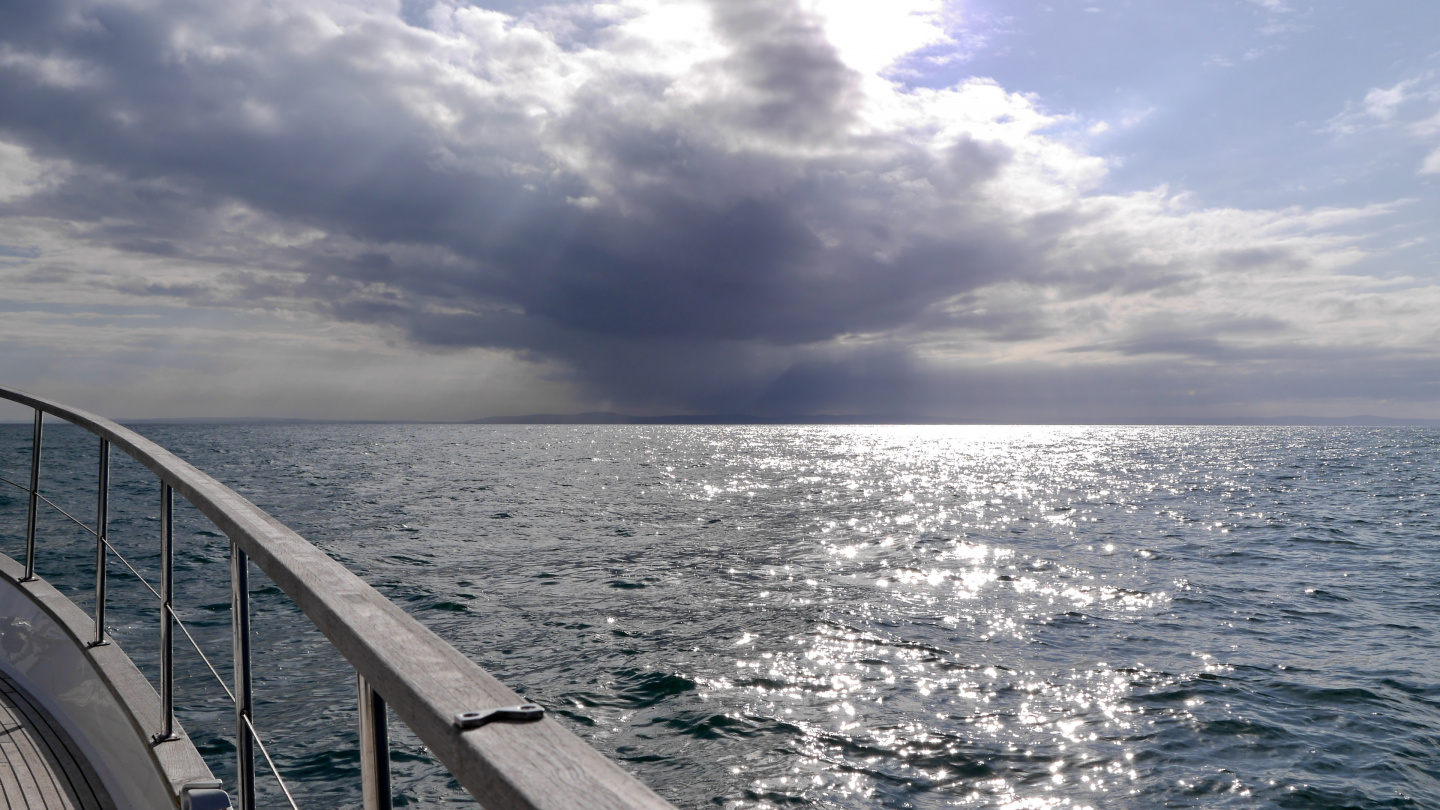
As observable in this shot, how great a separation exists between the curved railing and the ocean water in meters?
5.59

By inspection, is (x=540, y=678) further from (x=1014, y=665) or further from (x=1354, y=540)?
(x=1354, y=540)

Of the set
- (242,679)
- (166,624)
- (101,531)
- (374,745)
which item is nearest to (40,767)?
(101,531)

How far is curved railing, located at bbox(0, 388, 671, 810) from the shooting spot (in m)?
0.82

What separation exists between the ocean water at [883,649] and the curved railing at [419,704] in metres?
5.59

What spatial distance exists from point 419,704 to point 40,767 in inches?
138

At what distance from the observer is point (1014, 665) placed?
1000 cm

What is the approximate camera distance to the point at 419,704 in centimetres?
97

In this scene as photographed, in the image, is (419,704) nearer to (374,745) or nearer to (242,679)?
(374,745)

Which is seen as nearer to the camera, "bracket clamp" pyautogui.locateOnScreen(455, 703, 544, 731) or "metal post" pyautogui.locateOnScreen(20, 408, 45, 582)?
"bracket clamp" pyautogui.locateOnScreen(455, 703, 544, 731)

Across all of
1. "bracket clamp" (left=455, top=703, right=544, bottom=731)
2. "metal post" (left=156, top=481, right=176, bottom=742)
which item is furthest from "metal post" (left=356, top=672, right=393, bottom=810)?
"metal post" (left=156, top=481, right=176, bottom=742)

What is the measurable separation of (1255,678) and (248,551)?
38.1ft

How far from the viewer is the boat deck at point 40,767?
9.77ft

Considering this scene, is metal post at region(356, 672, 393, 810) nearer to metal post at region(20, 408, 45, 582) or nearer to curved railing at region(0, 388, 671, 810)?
curved railing at region(0, 388, 671, 810)

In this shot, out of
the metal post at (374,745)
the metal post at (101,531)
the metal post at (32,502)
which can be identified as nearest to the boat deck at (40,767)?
the metal post at (101,531)
